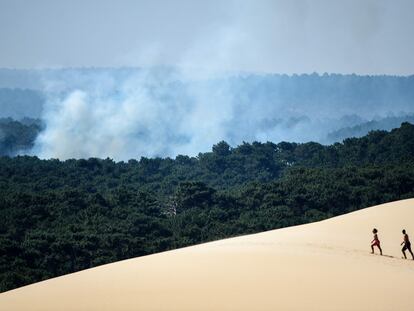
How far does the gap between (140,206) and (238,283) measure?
183 ft

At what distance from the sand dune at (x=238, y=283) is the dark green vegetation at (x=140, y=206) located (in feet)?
83.1

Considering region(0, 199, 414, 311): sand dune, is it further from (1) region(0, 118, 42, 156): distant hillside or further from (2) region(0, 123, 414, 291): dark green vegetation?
(1) region(0, 118, 42, 156): distant hillside

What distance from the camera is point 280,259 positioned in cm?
1959

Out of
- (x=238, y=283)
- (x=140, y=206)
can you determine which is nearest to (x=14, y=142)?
(x=140, y=206)

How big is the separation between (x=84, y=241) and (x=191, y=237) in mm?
11276

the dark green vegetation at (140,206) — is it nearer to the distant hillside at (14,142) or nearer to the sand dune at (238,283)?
the sand dune at (238,283)

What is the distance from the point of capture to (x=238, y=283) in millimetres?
16609

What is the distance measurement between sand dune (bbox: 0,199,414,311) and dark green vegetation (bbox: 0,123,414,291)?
2534 cm

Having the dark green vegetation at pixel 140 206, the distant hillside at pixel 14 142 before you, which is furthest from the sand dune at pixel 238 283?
the distant hillside at pixel 14 142

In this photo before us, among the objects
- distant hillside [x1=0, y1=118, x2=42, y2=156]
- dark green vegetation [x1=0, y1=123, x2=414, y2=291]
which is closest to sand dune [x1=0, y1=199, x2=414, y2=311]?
dark green vegetation [x1=0, y1=123, x2=414, y2=291]

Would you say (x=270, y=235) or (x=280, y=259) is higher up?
(x=270, y=235)

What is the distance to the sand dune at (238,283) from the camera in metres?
15.1

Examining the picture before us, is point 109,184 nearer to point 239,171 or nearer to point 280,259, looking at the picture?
point 239,171

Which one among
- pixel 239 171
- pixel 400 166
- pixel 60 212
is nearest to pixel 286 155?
pixel 239 171
